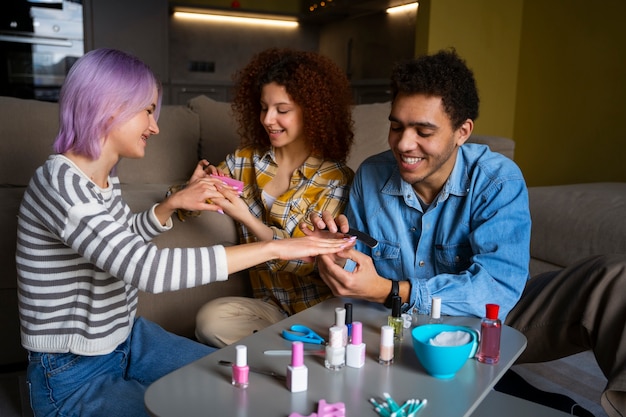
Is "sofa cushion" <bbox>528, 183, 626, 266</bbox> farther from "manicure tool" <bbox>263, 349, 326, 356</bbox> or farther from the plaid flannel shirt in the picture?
"manicure tool" <bbox>263, 349, 326, 356</bbox>

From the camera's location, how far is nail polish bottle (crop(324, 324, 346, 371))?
3.36 ft

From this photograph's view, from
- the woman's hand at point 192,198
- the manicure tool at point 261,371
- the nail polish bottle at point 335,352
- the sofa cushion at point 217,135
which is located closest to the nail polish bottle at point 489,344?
the nail polish bottle at point 335,352

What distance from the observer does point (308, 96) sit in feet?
6.06

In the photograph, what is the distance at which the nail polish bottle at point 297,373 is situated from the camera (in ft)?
3.09

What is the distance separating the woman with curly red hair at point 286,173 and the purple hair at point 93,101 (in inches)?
20.8

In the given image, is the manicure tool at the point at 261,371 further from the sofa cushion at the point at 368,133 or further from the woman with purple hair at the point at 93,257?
the sofa cushion at the point at 368,133

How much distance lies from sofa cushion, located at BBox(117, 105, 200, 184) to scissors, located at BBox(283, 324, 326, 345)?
1706mm

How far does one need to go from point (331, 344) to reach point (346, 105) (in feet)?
3.70

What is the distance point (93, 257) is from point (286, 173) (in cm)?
89

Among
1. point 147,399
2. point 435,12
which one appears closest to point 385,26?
point 435,12

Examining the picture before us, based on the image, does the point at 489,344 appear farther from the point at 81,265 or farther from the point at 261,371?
the point at 81,265

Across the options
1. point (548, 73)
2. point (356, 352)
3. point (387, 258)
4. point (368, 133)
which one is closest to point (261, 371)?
point (356, 352)

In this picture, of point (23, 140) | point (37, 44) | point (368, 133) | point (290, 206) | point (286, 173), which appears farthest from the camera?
point (37, 44)

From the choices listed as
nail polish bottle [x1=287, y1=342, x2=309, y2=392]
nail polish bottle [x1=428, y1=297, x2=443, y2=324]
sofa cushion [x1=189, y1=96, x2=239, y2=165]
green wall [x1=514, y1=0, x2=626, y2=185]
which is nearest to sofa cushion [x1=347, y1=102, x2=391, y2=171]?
sofa cushion [x1=189, y1=96, x2=239, y2=165]
